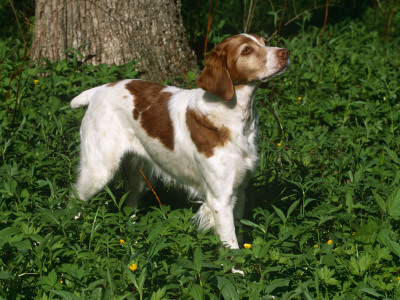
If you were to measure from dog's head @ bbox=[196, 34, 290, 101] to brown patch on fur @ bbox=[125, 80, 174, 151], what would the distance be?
17.7 inches

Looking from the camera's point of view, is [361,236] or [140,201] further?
[140,201]

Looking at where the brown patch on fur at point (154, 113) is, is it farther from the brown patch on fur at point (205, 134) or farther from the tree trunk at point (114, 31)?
the tree trunk at point (114, 31)

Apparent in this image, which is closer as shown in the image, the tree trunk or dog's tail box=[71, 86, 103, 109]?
dog's tail box=[71, 86, 103, 109]

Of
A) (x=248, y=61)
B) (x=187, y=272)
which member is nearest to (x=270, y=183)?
(x=248, y=61)

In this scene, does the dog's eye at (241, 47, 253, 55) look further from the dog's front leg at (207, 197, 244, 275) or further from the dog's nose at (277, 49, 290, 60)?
the dog's front leg at (207, 197, 244, 275)

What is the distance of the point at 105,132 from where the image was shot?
337 cm

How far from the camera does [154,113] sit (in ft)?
10.8

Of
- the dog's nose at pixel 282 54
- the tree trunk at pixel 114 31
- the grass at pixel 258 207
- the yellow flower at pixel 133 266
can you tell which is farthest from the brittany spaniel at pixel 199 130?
the tree trunk at pixel 114 31

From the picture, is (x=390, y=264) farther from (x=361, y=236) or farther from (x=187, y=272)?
(x=187, y=272)

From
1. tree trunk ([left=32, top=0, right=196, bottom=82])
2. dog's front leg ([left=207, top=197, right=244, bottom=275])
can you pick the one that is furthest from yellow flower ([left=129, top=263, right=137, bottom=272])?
tree trunk ([left=32, top=0, right=196, bottom=82])

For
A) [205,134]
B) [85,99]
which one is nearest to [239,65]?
[205,134]

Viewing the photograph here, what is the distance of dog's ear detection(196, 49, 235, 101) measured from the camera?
2.86 meters

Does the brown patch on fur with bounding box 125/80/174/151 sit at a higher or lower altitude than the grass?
higher

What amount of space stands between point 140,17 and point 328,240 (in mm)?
2767
